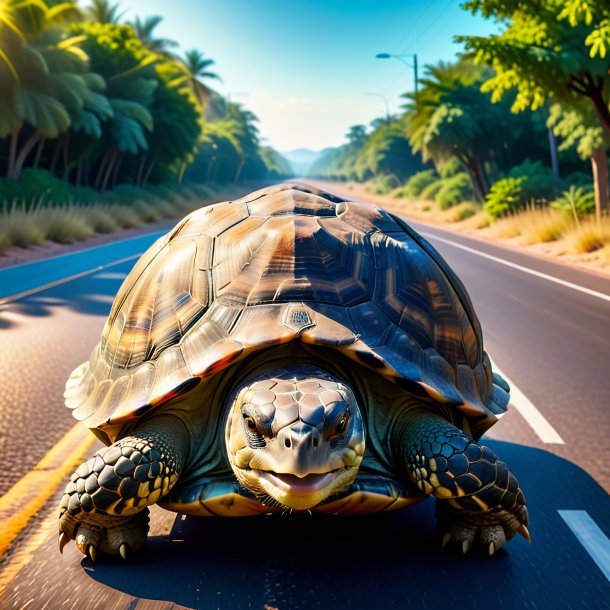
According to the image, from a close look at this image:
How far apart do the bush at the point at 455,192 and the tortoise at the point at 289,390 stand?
3873 centimetres

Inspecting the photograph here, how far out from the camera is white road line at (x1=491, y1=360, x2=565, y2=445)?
4.82m

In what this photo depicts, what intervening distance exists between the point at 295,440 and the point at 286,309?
872 millimetres

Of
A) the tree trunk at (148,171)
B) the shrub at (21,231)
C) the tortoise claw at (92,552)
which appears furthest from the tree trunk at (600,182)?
the tree trunk at (148,171)

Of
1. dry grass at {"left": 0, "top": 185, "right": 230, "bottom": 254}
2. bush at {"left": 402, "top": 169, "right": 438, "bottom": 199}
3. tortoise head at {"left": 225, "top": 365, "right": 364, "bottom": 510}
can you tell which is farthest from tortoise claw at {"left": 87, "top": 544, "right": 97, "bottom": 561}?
bush at {"left": 402, "top": 169, "right": 438, "bottom": 199}

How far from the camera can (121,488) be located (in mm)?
2764

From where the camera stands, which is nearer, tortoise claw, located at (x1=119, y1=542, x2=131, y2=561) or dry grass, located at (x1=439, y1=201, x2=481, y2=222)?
tortoise claw, located at (x1=119, y1=542, x2=131, y2=561)

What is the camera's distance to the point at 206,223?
13.3ft

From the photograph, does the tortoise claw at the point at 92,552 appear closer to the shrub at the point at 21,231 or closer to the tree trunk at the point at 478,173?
the shrub at the point at 21,231

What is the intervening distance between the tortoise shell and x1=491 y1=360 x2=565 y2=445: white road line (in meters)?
0.96

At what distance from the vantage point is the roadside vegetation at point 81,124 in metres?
26.2

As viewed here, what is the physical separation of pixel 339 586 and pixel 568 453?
7.73ft

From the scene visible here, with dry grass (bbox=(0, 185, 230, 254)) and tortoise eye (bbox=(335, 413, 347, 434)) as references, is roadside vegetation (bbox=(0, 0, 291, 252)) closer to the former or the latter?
dry grass (bbox=(0, 185, 230, 254))

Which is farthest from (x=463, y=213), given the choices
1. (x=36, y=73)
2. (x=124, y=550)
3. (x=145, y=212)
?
(x=124, y=550)

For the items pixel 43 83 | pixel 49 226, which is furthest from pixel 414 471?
pixel 43 83
